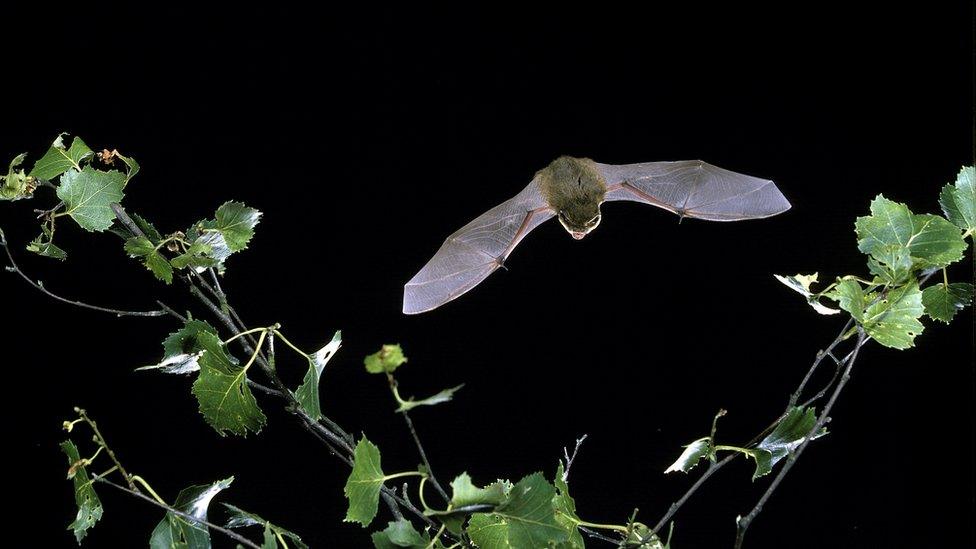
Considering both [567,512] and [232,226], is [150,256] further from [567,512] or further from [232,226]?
[567,512]

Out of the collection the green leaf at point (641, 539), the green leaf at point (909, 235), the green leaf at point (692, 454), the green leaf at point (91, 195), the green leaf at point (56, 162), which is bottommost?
the green leaf at point (641, 539)

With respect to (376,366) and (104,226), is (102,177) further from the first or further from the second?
(376,366)

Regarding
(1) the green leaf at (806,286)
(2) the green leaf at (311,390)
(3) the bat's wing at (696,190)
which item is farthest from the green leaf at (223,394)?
(3) the bat's wing at (696,190)

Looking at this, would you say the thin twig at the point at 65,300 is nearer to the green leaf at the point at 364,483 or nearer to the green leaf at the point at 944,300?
the green leaf at the point at 364,483

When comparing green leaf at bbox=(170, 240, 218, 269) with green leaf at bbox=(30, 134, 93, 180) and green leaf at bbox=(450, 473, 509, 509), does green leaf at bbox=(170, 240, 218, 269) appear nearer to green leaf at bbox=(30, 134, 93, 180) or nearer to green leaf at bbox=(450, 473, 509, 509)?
green leaf at bbox=(30, 134, 93, 180)

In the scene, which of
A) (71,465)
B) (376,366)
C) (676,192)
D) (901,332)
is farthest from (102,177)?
(676,192)

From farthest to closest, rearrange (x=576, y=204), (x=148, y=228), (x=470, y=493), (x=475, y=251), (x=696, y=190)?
(x=696, y=190) → (x=475, y=251) → (x=576, y=204) → (x=148, y=228) → (x=470, y=493)

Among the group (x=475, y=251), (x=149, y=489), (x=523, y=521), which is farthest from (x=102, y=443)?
(x=475, y=251)

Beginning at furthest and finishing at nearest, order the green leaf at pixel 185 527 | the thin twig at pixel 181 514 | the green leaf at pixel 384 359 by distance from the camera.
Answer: the green leaf at pixel 185 527 < the thin twig at pixel 181 514 < the green leaf at pixel 384 359
